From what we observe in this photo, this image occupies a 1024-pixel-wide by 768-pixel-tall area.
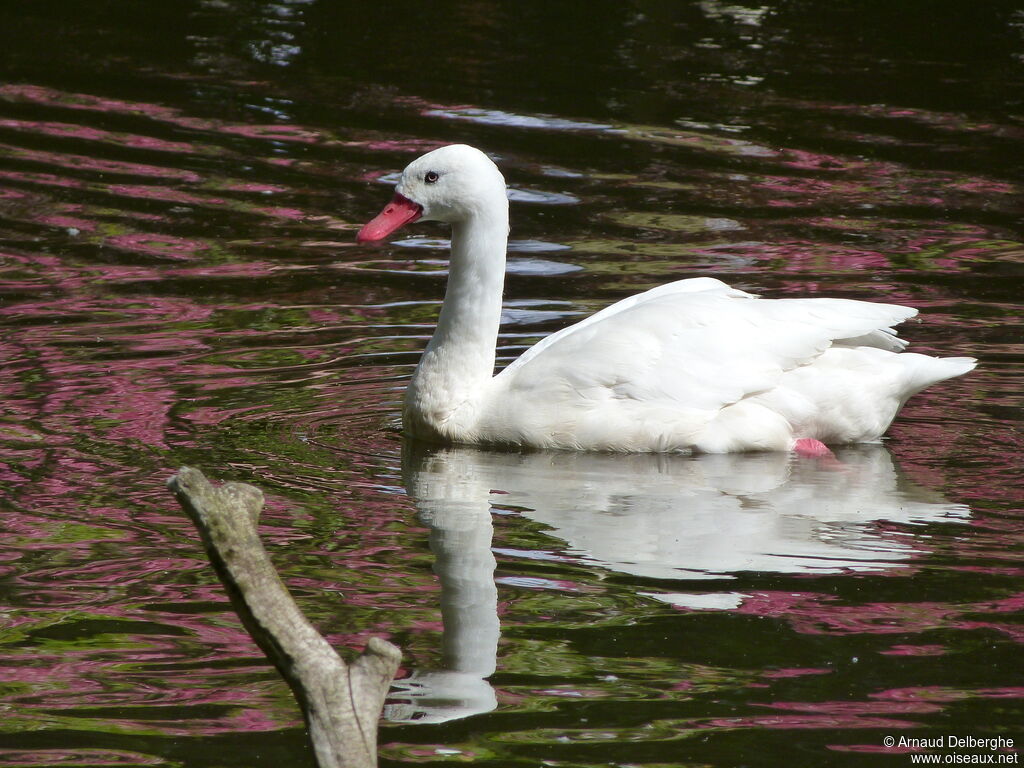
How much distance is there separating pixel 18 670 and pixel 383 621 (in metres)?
1.04

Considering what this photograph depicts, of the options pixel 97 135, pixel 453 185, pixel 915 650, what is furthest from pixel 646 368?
pixel 97 135

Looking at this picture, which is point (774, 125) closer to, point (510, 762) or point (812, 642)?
point (812, 642)

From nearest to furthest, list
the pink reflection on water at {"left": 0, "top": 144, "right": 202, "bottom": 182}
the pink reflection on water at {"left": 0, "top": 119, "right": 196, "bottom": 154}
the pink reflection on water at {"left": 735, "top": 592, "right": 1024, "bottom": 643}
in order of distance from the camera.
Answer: the pink reflection on water at {"left": 735, "top": 592, "right": 1024, "bottom": 643}
the pink reflection on water at {"left": 0, "top": 144, "right": 202, "bottom": 182}
the pink reflection on water at {"left": 0, "top": 119, "right": 196, "bottom": 154}

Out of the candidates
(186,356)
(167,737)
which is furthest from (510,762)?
(186,356)

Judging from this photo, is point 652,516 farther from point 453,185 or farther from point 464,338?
point 453,185

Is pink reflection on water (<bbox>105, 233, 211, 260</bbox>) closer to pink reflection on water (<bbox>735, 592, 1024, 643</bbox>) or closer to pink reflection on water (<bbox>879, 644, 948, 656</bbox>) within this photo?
pink reflection on water (<bbox>735, 592, 1024, 643</bbox>)

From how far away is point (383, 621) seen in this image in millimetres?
4863

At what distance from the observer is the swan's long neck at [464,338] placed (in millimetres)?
6934

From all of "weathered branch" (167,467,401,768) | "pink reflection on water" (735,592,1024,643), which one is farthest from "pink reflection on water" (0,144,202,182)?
"weathered branch" (167,467,401,768)

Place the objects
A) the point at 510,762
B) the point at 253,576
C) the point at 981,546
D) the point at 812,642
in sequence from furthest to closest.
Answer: the point at 981,546
the point at 812,642
the point at 510,762
the point at 253,576

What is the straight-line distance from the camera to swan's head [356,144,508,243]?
22.6 feet

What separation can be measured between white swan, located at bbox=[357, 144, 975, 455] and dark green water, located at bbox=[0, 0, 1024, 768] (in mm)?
162

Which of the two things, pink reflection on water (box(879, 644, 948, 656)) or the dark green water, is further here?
pink reflection on water (box(879, 644, 948, 656))

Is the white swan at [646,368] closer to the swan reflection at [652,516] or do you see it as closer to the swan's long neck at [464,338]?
the swan's long neck at [464,338]
